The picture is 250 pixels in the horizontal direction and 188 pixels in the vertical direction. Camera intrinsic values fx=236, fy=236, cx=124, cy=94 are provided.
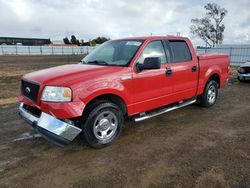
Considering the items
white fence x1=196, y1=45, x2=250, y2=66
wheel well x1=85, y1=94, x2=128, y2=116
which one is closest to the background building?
white fence x1=196, y1=45, x2=250, y2=66

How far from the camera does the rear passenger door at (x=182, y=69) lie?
16.4 feet

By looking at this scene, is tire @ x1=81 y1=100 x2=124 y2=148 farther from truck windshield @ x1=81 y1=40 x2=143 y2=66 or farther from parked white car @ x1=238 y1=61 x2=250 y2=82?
parked white car @ x1=238 y1=61 x2=250 y2=82

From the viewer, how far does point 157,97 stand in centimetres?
473

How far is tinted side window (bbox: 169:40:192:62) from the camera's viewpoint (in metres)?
5.11

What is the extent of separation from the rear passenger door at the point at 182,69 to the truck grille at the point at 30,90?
2.57 meters

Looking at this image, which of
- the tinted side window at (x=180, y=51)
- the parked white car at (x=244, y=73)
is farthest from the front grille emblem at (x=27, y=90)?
the parked white car at (x=244, y=73)

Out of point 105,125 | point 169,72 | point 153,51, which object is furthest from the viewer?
point 169,72

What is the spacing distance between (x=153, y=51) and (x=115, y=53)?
2.48 feet

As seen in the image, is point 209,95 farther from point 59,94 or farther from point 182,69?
point 59,94

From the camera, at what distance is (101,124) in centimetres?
391

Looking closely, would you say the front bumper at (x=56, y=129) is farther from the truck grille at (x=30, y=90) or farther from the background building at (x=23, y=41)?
the background building at (x=23, y=41)

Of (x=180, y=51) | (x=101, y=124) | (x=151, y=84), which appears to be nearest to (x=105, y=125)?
(x=101, y=124)

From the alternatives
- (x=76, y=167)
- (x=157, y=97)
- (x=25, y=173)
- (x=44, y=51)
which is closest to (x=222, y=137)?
(x=157, y=97)

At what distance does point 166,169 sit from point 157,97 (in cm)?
176
